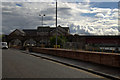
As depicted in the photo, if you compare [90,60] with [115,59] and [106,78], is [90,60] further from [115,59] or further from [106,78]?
[106,78]

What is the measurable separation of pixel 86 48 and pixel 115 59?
2300cm

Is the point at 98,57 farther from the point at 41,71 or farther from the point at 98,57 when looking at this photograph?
the point at 41,71

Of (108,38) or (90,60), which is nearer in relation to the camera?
(90,60)

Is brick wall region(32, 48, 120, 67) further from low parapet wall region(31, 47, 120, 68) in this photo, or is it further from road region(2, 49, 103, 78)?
road region(2, 49, 103, 78)

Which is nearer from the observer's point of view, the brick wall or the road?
the road

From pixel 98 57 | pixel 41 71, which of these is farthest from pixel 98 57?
pixel 41 71

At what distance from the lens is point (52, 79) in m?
8.34

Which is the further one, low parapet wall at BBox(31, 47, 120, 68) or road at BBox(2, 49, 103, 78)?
low parapet wall at BBox(31, 47, 120, 68)

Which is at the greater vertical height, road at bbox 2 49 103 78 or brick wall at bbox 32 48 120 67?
brick wall at bbox 32 48 120 67

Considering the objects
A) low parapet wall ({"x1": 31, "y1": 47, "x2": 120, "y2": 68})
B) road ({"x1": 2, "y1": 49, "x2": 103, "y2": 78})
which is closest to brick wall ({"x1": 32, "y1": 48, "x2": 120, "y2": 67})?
low parapet wall ({"x1": 31, "y1": 47, "x2": 120, "y2": 68})

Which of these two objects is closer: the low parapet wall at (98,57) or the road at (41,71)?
the road at (41,71)

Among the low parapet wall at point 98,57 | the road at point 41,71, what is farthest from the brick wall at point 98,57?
the road at point 41,71

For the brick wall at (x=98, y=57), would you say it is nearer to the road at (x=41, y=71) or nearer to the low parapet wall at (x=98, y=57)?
the low parapet wall at (x=98, y=57)

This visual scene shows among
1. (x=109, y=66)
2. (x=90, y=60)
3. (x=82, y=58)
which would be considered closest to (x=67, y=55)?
(x=82, y=58)
